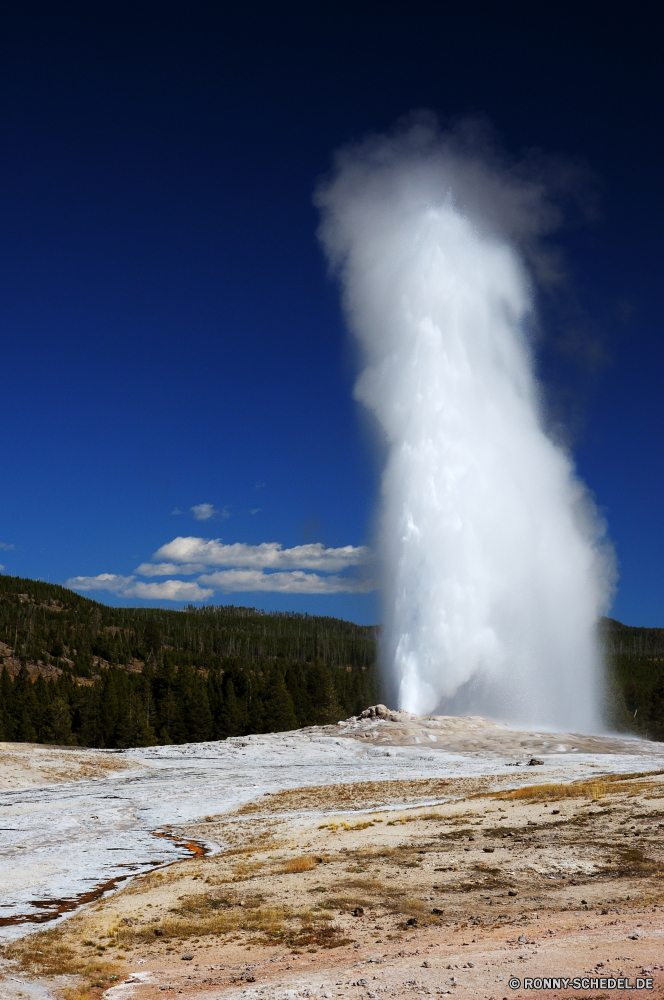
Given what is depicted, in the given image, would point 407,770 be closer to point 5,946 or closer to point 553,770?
point 553,770

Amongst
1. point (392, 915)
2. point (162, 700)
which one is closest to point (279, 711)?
point (162, 700)

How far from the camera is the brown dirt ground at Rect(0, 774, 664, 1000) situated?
30.0 ft

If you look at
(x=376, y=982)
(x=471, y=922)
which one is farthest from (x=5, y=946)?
(x=471, y=922)

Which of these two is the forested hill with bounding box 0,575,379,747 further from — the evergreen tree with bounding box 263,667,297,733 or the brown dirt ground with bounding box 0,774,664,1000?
the brown dirt ground with bounding box 0,774,664,1000

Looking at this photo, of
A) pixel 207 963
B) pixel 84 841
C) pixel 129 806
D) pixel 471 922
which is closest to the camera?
pixel 207 963

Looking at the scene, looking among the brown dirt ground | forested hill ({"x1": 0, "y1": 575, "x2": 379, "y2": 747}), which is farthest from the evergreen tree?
the brown dirt ground

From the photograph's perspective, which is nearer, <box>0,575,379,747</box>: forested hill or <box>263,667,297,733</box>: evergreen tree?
<box>0,575,379,747</box>: forested hill

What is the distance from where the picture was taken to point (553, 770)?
117ft

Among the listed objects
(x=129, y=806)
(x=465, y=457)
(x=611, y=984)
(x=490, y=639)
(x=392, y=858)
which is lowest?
(x=129, y=806)

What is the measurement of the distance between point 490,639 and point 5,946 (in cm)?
5360

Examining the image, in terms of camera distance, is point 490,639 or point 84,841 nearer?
point 84,841

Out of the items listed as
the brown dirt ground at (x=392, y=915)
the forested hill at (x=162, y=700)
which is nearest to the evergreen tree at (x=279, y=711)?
the forested hill at (x=162, y=700)

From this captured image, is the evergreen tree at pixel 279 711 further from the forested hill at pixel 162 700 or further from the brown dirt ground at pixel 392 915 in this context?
the brown dirt ground at pixel 392 915

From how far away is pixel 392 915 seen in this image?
12.8 meters
